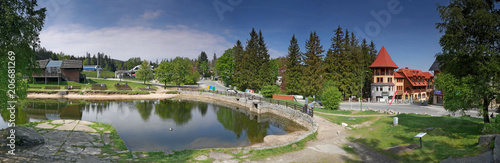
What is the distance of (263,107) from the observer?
40.8 meters

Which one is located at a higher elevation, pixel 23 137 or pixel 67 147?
pixel 23 137

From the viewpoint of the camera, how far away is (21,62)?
44.2 ft

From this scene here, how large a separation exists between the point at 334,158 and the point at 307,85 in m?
36.2

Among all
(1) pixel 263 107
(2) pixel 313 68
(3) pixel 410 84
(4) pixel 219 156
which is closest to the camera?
(4) pixel 219 156

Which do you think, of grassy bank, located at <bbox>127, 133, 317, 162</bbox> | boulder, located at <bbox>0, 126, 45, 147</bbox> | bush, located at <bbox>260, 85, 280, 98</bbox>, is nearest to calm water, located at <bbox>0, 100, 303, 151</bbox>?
grassy bank, located at <bbox>127, 133, 317, 162</bbox>

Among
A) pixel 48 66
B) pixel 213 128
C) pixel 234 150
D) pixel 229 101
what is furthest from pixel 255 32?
pixel 48 66

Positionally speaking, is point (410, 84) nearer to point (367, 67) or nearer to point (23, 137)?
point (367, 67)

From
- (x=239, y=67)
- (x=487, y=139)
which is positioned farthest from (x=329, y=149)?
(x=239, y=67)

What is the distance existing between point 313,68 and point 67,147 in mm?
44427

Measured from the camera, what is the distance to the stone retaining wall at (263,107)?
81.1 feet

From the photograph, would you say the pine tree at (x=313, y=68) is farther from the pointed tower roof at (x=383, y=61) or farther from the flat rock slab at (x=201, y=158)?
the flat rock slab at (x=201, y=158)

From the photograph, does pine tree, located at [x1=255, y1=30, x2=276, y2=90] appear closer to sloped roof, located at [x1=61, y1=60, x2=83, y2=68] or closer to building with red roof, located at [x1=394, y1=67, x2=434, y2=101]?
building with red roof, located at [x1=394, y1=67, x2=434, y2=101]

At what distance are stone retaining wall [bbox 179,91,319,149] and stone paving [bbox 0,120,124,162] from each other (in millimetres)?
10847

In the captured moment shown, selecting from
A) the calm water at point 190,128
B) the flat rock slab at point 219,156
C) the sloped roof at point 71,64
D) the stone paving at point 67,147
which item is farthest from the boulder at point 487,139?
the sloped roof at point 71,64
